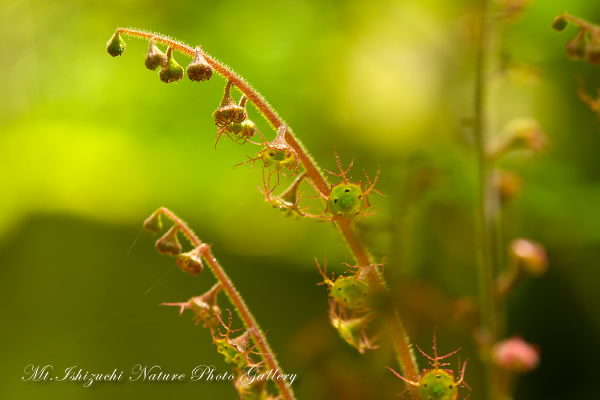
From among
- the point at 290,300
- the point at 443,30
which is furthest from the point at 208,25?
the point at 290,300

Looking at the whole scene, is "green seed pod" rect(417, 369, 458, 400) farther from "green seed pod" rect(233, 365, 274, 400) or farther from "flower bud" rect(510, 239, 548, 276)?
"flower bud" rect(510, 239, 548, 276)

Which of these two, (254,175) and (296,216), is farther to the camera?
(254,175)

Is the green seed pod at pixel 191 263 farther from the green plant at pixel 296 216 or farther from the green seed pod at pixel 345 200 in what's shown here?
the green seed pod at pixel 345 200

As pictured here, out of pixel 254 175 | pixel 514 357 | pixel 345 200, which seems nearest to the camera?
pixel 345 200

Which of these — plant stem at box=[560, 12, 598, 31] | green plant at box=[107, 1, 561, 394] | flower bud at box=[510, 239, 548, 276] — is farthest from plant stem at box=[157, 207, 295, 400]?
flower bud at box=[510, 239, 548, 276]

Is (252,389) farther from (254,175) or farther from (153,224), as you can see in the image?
(254,175)

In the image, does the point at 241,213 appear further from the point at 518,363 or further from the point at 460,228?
the point at 518,363

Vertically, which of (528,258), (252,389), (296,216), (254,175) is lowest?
(252,389)

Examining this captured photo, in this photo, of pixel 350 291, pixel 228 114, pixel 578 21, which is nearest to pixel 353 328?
pixel 350 291
